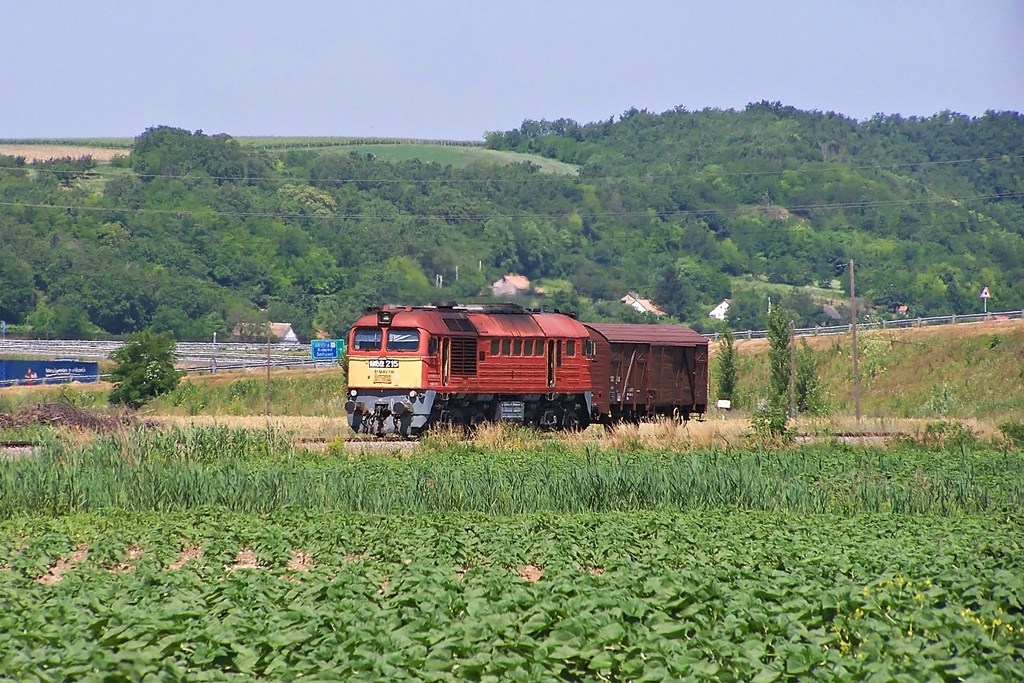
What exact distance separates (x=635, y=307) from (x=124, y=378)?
5483 cm

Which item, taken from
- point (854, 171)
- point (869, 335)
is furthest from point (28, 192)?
point (854, 171)

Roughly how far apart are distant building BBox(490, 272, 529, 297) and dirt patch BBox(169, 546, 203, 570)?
68.5 metres

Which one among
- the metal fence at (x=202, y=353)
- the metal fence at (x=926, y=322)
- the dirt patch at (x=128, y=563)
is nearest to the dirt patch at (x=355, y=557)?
the dirt patch at (x=128, y=563)

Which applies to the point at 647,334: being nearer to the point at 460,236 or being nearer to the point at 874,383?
the point at 874,383

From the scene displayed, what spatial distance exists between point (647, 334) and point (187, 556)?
2578 cm

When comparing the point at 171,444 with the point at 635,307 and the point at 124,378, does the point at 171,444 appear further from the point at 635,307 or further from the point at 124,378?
the point at 635,307

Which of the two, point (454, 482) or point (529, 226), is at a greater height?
point (529, 226)

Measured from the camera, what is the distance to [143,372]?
195 feet

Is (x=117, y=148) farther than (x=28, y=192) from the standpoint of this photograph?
Yes

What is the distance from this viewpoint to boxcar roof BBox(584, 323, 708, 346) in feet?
125

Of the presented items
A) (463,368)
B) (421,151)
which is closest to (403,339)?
(463,368)

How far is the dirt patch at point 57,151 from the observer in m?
158

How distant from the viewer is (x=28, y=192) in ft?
402

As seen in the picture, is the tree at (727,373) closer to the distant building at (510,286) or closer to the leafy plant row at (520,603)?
the distant building at (510,286)
